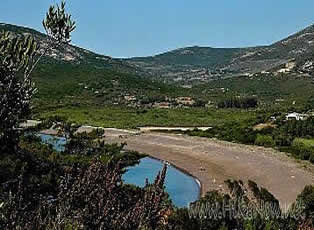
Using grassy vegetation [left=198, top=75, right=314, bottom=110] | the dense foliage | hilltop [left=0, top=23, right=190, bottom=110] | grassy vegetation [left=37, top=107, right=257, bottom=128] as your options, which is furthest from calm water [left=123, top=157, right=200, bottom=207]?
grassy vegetation [left=198, top=75, right=314, bottom=110]

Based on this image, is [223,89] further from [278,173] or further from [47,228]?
[47,228]

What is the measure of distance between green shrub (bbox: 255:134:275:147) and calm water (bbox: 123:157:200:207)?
40.3 feet

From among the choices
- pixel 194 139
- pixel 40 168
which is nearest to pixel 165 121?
pixel 194 139

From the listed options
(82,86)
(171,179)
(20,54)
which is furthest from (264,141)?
(82,86)

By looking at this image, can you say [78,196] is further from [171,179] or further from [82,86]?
[82,86]

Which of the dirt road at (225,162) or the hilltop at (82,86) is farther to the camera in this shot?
the hilltop at (82,86)

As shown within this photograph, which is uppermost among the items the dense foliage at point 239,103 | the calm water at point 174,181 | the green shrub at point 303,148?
the dense foliage at point 239,103

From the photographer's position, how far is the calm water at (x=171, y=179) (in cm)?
2577

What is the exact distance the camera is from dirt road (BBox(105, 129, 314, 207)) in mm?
29656

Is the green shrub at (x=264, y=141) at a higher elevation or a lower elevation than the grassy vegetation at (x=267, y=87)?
lower

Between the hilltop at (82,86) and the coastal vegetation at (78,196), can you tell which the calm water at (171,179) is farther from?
the hilltop at (82,86)

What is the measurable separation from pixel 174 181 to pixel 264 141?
18.5m

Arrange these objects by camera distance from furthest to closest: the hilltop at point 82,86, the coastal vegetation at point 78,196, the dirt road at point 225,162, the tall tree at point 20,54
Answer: the hilltop at point 82,86 → the dirt road at point 225,162 → the tall tree at point 20,54 → the coastal vegetation at point 78,196

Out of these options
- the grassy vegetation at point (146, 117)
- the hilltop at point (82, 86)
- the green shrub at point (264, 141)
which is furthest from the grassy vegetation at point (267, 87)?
the green shrub at point (264, 141)
